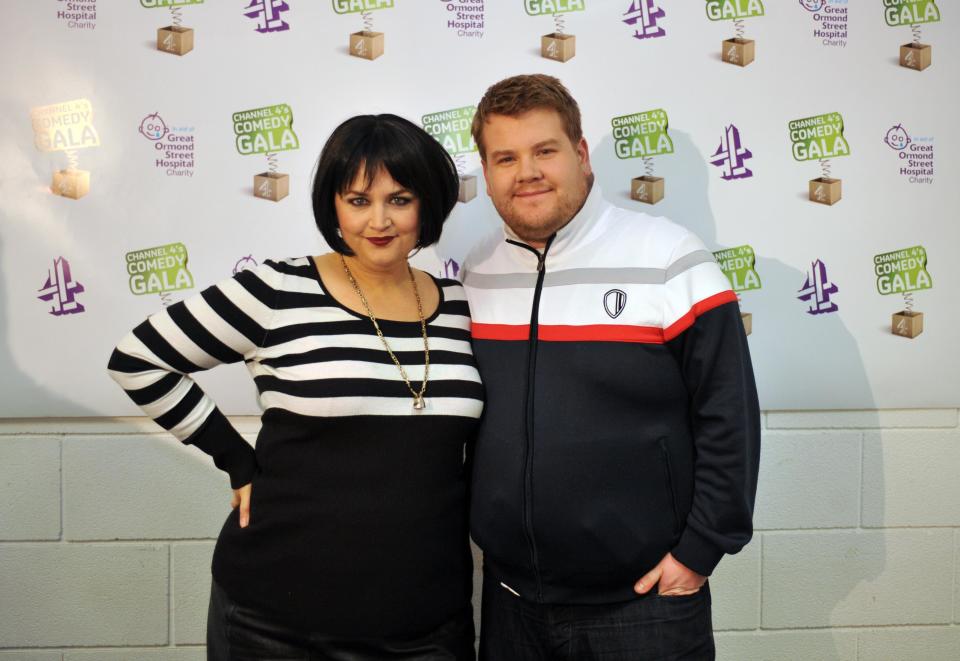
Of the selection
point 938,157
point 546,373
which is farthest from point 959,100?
point 546,373

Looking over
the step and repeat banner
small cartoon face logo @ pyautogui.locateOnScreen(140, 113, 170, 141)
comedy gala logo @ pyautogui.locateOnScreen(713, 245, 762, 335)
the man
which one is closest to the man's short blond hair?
the man

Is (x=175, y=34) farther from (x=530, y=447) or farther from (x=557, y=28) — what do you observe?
(x=530, y=447)

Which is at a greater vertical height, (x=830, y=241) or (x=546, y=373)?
(x=830, y=241)

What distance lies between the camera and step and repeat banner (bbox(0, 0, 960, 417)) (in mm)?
1861

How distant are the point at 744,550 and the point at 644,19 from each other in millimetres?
1415

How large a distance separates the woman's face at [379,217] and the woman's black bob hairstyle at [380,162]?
0.01 m

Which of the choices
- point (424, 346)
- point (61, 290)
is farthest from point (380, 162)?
point (61, 290)

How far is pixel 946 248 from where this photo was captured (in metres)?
1.98

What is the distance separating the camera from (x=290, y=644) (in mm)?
1310

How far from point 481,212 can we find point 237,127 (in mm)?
647

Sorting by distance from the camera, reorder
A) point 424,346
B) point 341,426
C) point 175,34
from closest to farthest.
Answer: point 341,426 < point 424,346 < point 175,34

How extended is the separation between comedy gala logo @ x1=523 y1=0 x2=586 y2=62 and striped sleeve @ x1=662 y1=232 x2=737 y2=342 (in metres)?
0.75

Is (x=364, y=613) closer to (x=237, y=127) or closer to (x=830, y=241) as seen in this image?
(x=237, y=127)

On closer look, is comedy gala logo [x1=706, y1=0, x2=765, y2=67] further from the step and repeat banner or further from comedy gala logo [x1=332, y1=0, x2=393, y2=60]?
comedy gala logo [x1=332, y1=0, x2=393, y2=60]
